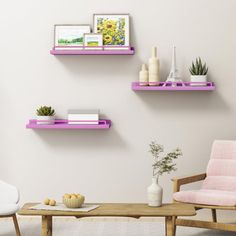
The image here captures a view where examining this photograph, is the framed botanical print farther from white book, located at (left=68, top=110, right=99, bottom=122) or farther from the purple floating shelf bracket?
white book, located at (left=68, top=110, right=99, bottom=122)

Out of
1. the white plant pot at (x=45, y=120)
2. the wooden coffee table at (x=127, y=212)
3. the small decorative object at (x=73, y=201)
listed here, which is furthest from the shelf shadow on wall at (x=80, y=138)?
the small decorative object at (x=73, y=201)

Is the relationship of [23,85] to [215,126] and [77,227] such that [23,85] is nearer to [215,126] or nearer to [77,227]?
[77,227]

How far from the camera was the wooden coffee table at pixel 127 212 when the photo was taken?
365 centimetres

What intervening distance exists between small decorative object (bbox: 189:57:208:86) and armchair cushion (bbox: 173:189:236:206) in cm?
112

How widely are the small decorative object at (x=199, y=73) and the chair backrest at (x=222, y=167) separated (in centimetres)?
57

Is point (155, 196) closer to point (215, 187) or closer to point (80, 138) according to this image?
point (215, 187)

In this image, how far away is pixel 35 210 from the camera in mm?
3725

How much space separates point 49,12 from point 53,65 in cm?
49

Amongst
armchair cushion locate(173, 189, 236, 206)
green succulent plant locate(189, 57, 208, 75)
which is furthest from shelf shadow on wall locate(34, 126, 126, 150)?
armchair cushion locate(173, 189, 236, 206)

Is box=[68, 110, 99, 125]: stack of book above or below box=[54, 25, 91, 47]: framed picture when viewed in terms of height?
below

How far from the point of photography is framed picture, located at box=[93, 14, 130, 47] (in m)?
5.17

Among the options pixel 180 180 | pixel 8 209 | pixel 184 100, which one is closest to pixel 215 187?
pixel 180 180

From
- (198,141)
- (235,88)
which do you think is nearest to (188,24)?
(235,88)

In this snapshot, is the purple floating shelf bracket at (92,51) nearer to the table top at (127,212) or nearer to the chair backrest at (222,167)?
the chair backrest at (222,167)
